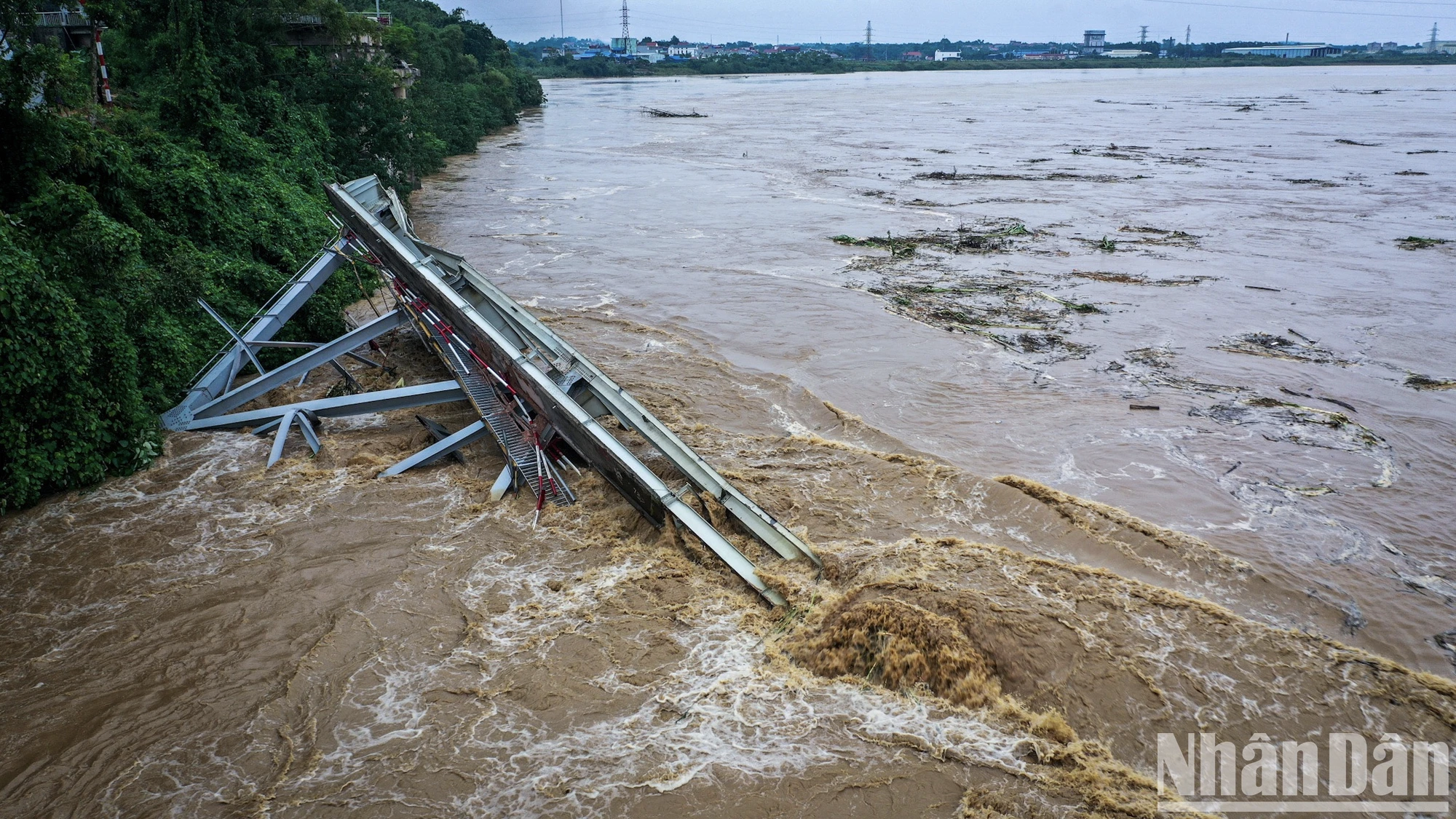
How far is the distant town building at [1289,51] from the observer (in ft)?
518

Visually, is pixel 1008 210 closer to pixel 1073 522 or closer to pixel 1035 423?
pixel 1035 423

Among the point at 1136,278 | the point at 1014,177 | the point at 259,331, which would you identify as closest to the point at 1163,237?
the point at 1136,278

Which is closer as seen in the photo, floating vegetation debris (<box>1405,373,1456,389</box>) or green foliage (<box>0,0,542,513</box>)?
green foliage (<box>0,0,542,513</box>)

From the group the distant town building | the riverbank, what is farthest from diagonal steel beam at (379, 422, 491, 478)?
→ the distant town building

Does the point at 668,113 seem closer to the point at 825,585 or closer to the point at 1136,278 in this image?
the point at 1136,278

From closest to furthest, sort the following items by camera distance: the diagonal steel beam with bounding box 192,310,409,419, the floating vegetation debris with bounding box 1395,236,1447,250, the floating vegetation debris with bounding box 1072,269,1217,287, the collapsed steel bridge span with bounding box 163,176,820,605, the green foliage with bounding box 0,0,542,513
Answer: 1. the collapsed steel bridge span with bounding box 163,176,820,605
2. the green foliage with bounding box 0,0,542,513
3. the diagonal steel beam with bounding box 192,310,409,419
4. the floating vegetation debris with bounding box 1072,269,1217,287
5. the floating vegetation debris with bounding box 1395,236,1447,250

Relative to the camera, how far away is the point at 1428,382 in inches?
489

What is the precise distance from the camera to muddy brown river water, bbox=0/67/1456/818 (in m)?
5.88

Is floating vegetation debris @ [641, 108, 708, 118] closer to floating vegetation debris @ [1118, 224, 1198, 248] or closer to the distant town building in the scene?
floating vegetation debris @ [1118, 224, 1198, 248]

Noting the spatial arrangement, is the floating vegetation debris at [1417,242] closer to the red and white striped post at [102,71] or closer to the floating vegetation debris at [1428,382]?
the floating vegetation debris at [1428,382]

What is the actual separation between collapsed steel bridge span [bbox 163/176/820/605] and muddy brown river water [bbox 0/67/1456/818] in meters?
0.33

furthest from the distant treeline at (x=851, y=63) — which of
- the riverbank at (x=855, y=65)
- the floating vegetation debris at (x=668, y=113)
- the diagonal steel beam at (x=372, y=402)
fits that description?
the diagonal steel beam at (x=372, y=402)

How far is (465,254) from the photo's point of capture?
72.3 feet

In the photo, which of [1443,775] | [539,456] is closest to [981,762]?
[1443,775]
